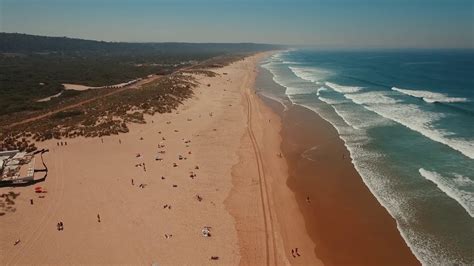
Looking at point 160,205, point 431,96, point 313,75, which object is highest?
point 431,96

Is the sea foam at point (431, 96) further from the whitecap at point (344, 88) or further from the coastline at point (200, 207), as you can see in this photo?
the coastline at point (200, 207)

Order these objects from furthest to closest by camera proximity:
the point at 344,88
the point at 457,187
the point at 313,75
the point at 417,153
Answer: the point at 313,75, the point at 344,88, the point at 417,153, the point at 457,187

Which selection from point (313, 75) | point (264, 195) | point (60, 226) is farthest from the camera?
point (313, 75)

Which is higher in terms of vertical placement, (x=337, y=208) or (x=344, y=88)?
(x=337, y=208)

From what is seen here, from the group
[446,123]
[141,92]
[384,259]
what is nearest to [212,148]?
[384,259]

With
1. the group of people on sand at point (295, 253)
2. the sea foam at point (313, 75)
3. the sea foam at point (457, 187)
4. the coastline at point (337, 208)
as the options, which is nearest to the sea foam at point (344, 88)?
the sea foam at point (313, 75)

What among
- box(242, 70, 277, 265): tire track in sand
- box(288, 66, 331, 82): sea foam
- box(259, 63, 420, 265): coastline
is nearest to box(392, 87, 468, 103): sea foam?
box(259, 63, 420, 265): coastline

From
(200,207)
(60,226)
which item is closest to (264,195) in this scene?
(200,207)

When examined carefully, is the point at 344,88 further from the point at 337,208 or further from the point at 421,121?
the point at 337,208
